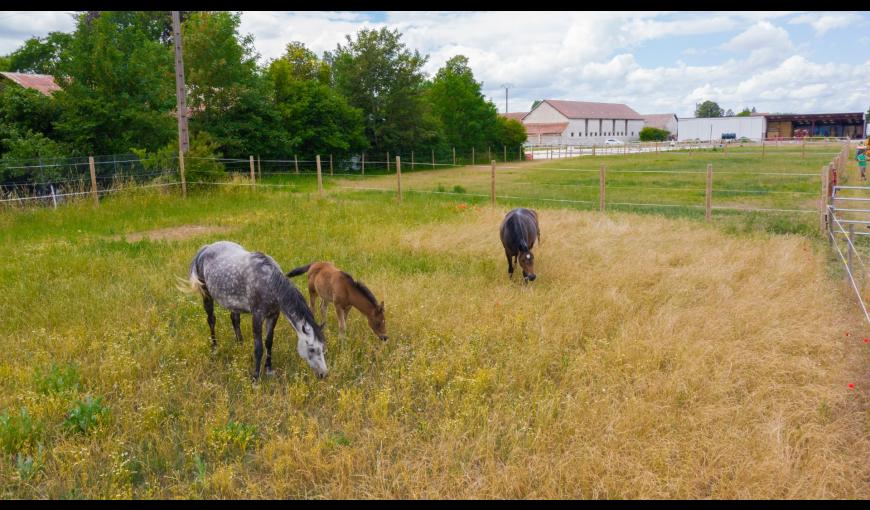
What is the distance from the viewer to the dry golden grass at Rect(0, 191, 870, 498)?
3.56 meters

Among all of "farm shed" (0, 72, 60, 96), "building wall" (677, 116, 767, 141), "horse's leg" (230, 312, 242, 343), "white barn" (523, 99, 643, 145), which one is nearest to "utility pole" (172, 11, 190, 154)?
"farm shed" (0, 72, 60, 96)

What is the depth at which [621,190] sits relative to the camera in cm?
1856

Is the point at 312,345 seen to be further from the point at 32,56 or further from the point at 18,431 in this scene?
the point at 32,56

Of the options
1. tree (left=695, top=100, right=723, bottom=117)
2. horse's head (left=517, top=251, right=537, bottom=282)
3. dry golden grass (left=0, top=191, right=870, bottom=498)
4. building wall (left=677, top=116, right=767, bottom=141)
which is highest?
tree (left=695, top=100, right=723, bottom=117)

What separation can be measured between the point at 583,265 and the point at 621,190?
1107cm

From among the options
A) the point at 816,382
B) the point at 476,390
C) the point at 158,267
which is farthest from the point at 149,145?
the point at 816,382

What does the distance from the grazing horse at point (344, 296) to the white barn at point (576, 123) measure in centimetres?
7099

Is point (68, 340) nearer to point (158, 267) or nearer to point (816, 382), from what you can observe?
point (158, 267)

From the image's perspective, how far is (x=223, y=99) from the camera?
26.1m

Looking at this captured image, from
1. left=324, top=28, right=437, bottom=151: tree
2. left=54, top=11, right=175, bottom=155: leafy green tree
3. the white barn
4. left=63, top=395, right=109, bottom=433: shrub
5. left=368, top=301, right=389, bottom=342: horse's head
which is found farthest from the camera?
the white barn

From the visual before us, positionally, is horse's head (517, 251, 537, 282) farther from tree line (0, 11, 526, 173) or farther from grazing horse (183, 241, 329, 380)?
tree line (0, 11, 526, 173)

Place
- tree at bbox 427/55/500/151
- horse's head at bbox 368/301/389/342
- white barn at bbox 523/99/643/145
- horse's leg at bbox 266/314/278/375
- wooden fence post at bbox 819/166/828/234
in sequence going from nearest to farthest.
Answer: horse's leg at bbox 266/314/278/375 → horse's head at bbox 368/301/389/342 → wooden fence post at bbox 819/166/828/234 → tree at bbox 427/55/500/151 → white barn at bbox 523/99/643/145

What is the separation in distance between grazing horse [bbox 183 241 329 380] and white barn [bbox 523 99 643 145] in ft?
235

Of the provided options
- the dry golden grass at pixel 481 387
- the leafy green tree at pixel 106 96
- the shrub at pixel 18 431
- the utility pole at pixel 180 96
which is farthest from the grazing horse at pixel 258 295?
the leafy green tree at pixel 106 96
